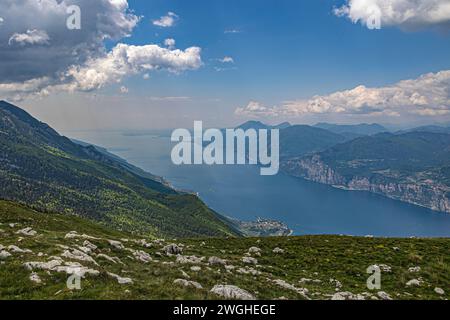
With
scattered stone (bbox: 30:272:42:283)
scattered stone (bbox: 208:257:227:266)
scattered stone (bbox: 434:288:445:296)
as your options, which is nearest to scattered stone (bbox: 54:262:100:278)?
scattered stone (bbox: 30:272:42:283)

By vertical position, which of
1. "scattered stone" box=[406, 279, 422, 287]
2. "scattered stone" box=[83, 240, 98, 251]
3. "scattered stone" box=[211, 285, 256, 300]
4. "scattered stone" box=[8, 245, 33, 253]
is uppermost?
"scattered stone" box=[8, 245, 33, 253]

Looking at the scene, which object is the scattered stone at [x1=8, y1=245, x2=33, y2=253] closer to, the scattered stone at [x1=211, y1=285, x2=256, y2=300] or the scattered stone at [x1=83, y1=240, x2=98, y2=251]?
the scattered stone at [x1=83, y1=240, x2=98, y2=251]

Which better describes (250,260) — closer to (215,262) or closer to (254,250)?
(215,262)

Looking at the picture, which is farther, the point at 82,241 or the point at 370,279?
the point at 82,241

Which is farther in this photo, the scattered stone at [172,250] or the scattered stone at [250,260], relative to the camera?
the scattered stone at [172,250]

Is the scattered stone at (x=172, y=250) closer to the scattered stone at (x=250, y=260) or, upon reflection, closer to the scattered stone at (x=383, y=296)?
the scattered stone at (x=250, y=260)

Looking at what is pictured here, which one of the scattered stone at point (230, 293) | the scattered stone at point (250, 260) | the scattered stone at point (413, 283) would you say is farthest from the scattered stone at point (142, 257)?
the scattered stone at point (413, 283)

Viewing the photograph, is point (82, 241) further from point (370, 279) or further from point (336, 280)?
point (370, 279)
